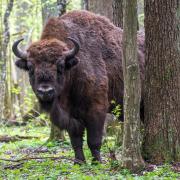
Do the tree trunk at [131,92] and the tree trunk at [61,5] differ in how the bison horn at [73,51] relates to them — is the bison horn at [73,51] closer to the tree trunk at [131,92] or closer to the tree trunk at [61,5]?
the tree trunk at [131,92]

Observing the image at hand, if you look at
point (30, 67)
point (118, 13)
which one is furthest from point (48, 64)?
point (118, 13)

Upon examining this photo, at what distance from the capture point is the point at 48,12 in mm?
14797

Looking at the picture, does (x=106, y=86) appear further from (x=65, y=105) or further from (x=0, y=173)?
(x=0, y=173)

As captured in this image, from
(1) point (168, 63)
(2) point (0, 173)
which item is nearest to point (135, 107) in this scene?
(1) point (168, 63)

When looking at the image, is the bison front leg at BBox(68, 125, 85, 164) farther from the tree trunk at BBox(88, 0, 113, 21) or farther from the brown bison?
the tree trunk at BBox(88, 0, 113, 21)

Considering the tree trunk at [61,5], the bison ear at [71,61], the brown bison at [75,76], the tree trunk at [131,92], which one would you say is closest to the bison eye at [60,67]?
the brown bison at [75,76]

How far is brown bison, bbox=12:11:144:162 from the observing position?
32.1 feet

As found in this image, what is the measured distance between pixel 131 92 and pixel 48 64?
228 centimetres

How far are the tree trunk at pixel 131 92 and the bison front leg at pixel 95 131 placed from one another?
1928 mm

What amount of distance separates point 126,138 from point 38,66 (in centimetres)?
262

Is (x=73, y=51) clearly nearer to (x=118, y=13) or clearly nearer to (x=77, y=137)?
(x=77, y=137)

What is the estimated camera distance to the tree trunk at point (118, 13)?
40.6 feet


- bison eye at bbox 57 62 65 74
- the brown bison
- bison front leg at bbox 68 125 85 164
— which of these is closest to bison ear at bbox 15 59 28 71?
the brown bison

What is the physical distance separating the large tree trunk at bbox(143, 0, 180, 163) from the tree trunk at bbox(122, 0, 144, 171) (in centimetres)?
83
